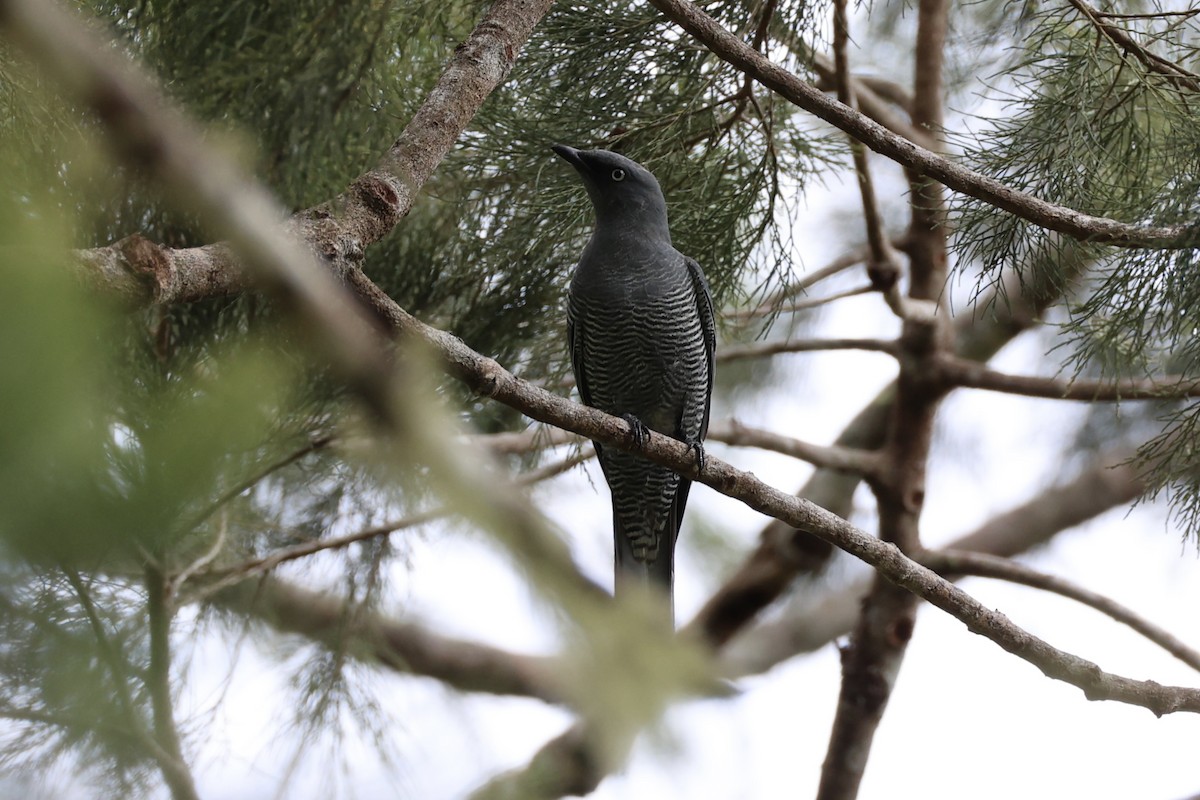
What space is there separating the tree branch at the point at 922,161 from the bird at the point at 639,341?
26.7 inches

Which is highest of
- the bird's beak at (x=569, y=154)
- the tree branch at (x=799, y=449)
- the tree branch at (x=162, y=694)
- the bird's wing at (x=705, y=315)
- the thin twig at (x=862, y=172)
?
the thin twig at (x=862, y=172)

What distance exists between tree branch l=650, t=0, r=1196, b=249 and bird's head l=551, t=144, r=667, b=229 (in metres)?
0.65

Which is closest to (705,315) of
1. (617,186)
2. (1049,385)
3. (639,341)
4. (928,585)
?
(639,341)

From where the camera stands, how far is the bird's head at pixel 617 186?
2.61 metres

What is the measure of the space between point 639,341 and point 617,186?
55cm

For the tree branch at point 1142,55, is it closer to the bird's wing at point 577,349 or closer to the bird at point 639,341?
the bird at point 639,341

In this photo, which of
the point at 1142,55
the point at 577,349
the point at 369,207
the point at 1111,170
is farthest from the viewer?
the point at 577,349

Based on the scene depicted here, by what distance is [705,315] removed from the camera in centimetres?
314

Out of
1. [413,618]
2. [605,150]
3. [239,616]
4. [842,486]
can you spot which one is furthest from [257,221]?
[842,486]

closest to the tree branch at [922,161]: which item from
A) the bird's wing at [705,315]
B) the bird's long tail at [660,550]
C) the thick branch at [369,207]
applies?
the thick branch at [369,207]

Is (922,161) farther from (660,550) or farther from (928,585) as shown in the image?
(660,550)

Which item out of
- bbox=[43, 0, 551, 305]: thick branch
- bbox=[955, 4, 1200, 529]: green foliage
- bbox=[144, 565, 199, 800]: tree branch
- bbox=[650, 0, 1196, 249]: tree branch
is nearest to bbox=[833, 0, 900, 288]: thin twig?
bbox=[955, 4, 1200, 529]: green foliage

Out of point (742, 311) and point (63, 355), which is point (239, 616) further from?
point (63, 355)

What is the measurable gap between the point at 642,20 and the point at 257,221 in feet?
6.88
